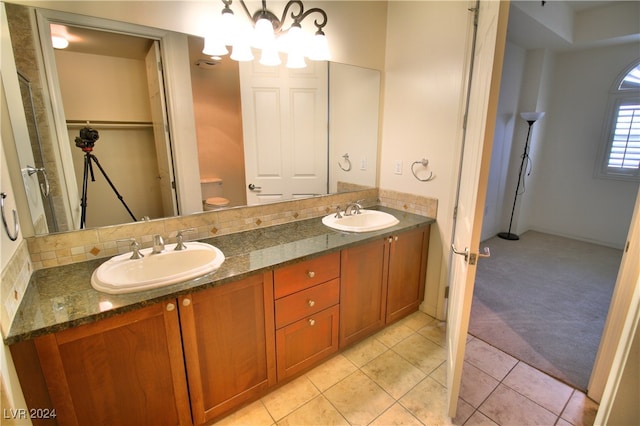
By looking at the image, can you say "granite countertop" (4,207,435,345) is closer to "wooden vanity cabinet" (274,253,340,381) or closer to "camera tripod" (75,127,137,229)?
"wooden vanity cabinet" (274,253,340,381)

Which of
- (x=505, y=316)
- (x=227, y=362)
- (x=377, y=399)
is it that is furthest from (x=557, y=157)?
(x=227, y=362)

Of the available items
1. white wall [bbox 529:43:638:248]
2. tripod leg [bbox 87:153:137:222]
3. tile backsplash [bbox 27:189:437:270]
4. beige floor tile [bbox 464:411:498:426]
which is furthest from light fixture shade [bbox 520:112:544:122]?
tripod leg [bbox 87:153:137:222]

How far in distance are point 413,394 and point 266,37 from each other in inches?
86.3

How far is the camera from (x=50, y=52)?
1295 millimetres

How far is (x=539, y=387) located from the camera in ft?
5.74

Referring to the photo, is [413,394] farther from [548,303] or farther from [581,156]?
[581,156]

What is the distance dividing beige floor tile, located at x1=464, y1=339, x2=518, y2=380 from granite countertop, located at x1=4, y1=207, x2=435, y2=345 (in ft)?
3.22

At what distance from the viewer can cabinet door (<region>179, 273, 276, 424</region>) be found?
1.30 meters

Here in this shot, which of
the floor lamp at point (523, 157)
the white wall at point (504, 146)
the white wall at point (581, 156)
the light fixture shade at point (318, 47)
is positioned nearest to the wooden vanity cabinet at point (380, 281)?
the light fixture shade at point (318, 47)

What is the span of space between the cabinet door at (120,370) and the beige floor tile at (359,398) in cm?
80

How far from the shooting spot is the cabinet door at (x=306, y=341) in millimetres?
1645

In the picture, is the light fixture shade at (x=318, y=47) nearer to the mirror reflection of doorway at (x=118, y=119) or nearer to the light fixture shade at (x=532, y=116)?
the mirror reflection of doorway at (x=118, y=119)

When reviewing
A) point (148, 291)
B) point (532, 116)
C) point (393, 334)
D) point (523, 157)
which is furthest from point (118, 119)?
point (523, 157)

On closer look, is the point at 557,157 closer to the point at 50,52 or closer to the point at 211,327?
the point at 211,327
